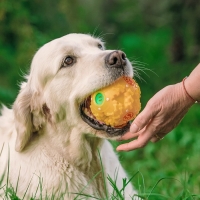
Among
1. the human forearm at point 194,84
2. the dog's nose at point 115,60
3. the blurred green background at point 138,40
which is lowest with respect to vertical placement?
the blurred green background at point 138,40

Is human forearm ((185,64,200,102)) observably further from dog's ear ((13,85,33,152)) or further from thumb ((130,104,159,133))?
dog's ear ((13,85,33,152))

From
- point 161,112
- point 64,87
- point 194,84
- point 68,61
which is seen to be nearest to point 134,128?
point 161,112

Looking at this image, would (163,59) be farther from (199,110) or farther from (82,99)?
(82,99)

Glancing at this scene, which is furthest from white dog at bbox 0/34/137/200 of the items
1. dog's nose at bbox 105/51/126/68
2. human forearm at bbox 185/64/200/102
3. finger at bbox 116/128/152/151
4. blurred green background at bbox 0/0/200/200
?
blurred green background at bbox 0/0/200/200

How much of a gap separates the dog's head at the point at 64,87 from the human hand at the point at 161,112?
29 cm

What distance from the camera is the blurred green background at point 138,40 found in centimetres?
734

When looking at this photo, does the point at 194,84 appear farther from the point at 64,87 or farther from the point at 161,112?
the point at 64,87

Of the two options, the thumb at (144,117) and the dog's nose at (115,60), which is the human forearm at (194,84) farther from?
the dog's nose at (115,60)

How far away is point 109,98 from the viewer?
3.95 m

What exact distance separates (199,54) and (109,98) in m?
7.85

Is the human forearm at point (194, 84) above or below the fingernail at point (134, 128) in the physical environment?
above

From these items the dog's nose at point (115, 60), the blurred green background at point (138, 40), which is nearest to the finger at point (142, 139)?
the dog's nose at point (115, 60)

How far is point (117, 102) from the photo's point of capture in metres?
3.94

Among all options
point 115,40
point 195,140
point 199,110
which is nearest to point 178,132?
point 195,140
